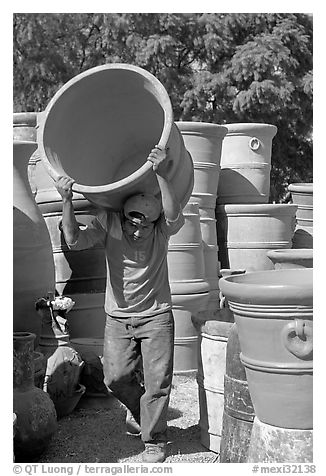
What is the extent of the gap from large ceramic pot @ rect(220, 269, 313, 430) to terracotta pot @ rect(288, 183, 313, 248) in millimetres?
3887

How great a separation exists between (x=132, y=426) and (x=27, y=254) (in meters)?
1.17

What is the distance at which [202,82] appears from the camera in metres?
11.4

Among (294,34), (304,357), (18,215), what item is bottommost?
(304,357)

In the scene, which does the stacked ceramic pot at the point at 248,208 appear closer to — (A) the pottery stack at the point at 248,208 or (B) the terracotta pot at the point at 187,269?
(A) the pottery stack at the point at 248,208

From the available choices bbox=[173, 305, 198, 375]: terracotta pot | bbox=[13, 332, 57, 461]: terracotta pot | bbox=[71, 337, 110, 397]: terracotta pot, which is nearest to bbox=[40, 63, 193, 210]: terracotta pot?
bbox=[13, 332, 57, 461]: terracotta pot

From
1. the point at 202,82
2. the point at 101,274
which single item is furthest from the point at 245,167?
the point at 202,82

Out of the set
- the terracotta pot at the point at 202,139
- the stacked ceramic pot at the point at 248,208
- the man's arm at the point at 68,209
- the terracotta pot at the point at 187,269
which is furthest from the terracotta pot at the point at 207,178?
the man's arm at the point at 68,209

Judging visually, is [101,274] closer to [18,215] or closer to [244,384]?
[18,215]

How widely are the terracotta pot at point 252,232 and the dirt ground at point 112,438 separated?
184 cm

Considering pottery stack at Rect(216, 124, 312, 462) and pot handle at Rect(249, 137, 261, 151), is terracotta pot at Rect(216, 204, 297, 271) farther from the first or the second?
pot handle at Rect(249, 137, 261, 151)

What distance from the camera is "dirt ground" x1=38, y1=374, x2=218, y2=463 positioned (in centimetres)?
329

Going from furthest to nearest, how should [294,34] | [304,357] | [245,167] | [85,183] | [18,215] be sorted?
[294,34]
[245,167]
[18,215]
[85,183]
[304,357]

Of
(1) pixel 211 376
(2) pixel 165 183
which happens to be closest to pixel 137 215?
(2) pixel 165 183

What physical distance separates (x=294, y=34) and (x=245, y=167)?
6.28m
